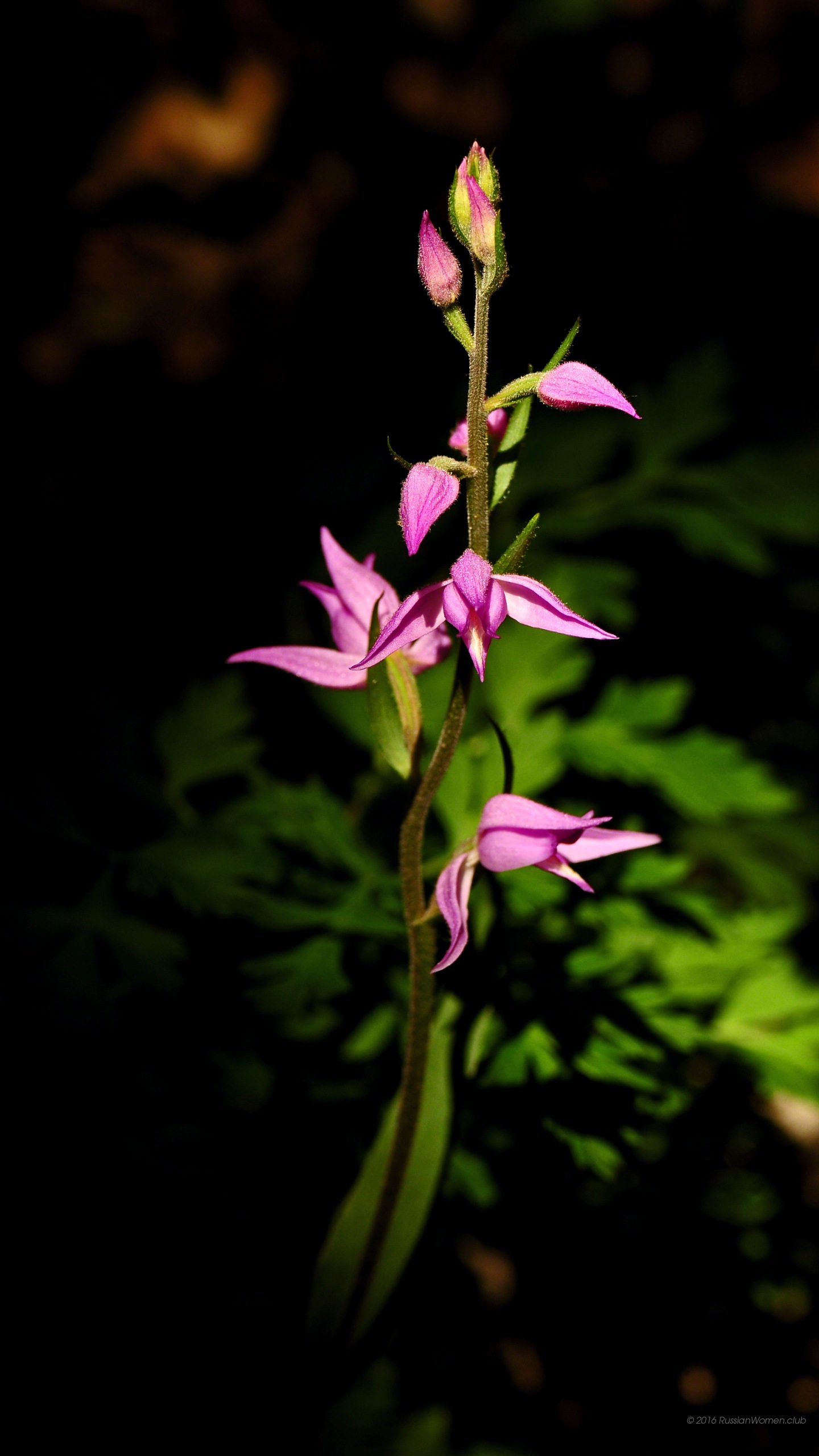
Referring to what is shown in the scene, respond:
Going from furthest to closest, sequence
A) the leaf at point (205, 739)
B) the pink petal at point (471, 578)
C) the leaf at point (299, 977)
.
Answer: the leaf at point (205, 739)
the leaf at point (299, 977)
the pink petal at point (471, 578)

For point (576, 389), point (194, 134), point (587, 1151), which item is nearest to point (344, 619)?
point (576, 389)

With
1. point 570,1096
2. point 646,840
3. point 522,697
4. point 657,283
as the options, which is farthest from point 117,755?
point 657,283

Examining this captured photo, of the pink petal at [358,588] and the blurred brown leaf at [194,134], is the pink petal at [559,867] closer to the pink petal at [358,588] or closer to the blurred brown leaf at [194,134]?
the pink petal at [358,588]

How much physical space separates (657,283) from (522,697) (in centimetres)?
204

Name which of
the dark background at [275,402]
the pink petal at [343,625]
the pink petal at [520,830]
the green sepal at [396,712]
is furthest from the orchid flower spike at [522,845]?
the dark background at [275,402]

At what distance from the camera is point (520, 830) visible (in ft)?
3.13

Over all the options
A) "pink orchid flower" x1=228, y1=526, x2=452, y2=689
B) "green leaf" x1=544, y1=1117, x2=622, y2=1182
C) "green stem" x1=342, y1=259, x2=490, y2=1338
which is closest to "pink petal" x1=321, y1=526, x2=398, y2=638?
"pink orchid flower" x1=228, y1=526, x2=452, y2=689

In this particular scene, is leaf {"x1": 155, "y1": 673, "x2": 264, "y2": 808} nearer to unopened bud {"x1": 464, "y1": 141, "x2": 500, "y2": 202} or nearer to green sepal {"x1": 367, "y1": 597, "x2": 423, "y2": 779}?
green sepal {"x1": 367, "y1": 597, "x2": 423, "y2": 779}

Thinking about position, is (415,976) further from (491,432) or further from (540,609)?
(491,432)

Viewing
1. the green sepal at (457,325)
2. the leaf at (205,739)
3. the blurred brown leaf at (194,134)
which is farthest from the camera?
the blurred brown leaf at (194,134)

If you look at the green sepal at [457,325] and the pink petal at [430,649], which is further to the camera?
the pink petal at [430,649]

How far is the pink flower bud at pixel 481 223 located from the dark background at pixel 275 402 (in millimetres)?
597

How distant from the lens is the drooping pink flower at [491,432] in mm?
1013

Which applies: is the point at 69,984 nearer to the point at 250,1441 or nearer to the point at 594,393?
the point at 250,1441
